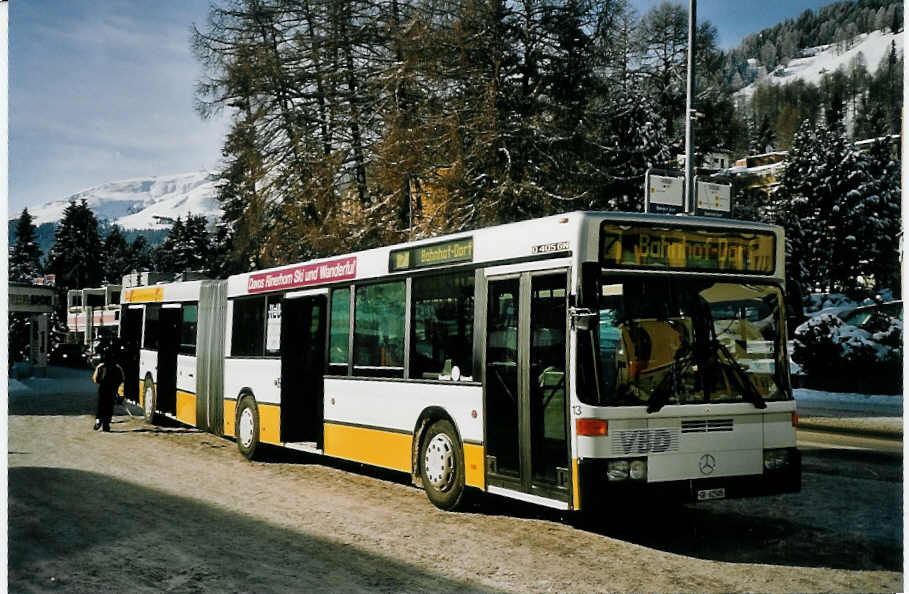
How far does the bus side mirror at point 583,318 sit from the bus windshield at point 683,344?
0.23 feet

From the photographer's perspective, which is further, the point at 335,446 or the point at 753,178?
the point at 753,178

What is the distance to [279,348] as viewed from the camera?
12.8m

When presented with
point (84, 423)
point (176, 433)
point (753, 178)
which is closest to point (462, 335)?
point (176, 433)

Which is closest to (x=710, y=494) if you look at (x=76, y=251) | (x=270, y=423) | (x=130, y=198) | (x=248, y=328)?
(x=270, y=423)

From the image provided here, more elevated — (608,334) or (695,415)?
(608,334)

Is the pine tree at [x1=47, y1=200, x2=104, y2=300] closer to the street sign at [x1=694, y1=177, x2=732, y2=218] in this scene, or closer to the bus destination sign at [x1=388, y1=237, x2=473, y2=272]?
the bus destination sign at [x1=388, y1=237, x2=473, y2=272]

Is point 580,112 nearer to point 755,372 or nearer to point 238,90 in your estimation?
point 238,90

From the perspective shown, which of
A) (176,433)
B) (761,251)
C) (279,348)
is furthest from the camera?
(176,433)

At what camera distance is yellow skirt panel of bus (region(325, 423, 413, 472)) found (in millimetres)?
9875

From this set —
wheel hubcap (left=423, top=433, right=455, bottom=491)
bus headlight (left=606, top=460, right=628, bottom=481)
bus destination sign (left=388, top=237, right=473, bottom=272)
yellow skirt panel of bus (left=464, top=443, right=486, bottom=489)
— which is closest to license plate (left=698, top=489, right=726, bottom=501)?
bus headlight (left=606, top=460, right=628, bottom=481)

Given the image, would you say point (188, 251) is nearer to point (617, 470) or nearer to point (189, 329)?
point (189, 329)

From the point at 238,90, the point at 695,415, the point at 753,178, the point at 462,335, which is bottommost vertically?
the point at 695,415

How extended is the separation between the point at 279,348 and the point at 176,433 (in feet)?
15.7

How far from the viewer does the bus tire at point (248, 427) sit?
43.1 feet
